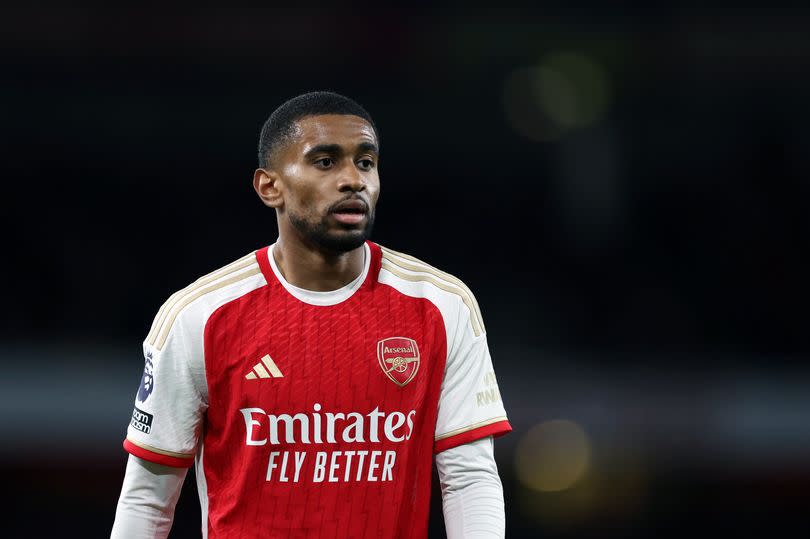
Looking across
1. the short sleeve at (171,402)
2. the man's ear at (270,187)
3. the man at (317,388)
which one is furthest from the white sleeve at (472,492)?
the man's ear at (270,187)

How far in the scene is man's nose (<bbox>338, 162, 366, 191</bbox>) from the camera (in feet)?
6.95

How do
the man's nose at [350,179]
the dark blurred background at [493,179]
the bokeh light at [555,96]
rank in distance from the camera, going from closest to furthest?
the man's nose at [350,179] → the dark blurred background at [493,179] → the bokeh light at [555,96]

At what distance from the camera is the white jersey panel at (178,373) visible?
2156 mm

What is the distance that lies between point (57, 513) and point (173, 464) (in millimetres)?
3067

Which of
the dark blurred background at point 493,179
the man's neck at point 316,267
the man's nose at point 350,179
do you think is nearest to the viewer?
the man's nose at point 350,179

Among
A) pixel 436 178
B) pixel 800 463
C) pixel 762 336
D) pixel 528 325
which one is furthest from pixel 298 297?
pixel 436 178

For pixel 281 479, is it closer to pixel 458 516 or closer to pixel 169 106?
pixel 458 516

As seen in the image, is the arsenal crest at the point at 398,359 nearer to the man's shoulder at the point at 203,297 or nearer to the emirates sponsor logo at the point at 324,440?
the emirates sponsor logo at the point at 324,440

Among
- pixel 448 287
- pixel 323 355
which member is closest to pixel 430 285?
pixel 448 287

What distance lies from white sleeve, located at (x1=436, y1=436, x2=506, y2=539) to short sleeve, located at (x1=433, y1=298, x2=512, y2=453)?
0.09 feet

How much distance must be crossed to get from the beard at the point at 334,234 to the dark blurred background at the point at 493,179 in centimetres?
365

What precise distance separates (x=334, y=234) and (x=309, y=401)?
0.34m

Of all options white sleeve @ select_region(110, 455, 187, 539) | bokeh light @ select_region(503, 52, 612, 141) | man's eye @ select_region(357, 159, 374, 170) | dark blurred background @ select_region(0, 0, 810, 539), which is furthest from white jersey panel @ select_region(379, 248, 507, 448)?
bokeh light @ select_region(503, 52, 612, 141)

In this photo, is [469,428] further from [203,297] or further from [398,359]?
[203,297]
